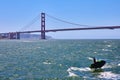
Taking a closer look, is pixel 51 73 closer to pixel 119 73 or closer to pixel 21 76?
pixel 21 76

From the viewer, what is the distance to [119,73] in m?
40.9

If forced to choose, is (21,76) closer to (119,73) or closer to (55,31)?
(119,73)

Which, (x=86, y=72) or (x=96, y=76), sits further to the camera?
(x=86, y=72)

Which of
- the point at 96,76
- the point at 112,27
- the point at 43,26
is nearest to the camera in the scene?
the point at 96,76

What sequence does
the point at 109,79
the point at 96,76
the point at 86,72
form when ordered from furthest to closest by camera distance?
the point at 86,72 → the point at 96,76 → the point at 109,79

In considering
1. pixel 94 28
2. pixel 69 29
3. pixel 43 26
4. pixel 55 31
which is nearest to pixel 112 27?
pixel 94 28

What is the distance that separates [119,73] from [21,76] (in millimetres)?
12942

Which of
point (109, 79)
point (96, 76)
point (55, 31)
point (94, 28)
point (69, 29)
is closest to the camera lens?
point (109, 79)

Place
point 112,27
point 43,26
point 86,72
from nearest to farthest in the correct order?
point 86,72 < point 112,27 < point 43,26

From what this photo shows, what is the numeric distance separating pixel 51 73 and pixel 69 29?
102188 millimetres

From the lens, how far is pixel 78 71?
42.8 metres

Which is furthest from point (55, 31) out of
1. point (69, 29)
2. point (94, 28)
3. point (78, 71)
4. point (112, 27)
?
point (78, 71)

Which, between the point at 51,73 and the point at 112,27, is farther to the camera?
the point at 112,27

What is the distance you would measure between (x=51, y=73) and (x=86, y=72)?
514 cm
